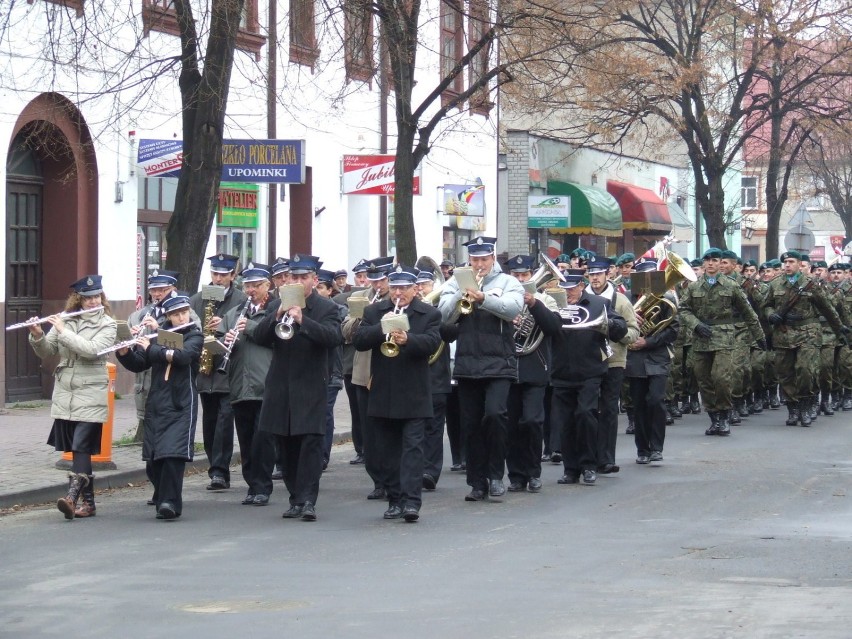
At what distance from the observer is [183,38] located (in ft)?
49.0

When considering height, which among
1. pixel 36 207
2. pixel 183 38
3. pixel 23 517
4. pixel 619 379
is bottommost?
pixel 23 517

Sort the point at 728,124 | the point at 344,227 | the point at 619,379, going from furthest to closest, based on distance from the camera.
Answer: the point at 728,124, the point at 344,227, the point at 619,379

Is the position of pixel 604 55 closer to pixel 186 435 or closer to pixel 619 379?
pixel 619 379

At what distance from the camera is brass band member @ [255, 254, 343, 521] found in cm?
1102

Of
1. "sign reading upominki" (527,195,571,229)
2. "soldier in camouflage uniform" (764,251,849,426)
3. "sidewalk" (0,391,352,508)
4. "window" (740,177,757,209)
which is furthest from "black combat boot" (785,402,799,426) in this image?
"window" (740,177,757,209)

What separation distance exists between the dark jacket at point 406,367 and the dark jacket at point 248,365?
1177 mm

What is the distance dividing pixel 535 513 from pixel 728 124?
2035cm

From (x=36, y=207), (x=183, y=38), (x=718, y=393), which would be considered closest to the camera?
(x=183, y=38)

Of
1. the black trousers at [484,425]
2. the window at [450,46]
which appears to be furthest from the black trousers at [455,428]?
the window at [450,46]

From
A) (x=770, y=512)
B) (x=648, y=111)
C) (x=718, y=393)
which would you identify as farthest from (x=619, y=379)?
(x=648, y=111)

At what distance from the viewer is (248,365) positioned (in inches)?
479

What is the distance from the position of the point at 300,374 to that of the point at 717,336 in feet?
24.7

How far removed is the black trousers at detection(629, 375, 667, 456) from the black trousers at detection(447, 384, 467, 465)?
165 centimetres

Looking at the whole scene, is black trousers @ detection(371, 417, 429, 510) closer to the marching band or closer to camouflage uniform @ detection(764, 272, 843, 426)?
the marching band
